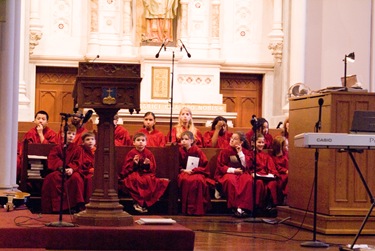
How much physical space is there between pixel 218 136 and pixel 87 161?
2673 millimetres

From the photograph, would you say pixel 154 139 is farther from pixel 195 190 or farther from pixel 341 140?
pixel 341 140

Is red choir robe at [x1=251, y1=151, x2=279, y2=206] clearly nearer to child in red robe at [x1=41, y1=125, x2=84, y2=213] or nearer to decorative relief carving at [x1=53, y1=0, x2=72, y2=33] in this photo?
child in red robe at [x1=41, y1=125, x2=84, y2=213]

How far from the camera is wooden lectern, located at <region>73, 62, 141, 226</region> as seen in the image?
26.8 feet

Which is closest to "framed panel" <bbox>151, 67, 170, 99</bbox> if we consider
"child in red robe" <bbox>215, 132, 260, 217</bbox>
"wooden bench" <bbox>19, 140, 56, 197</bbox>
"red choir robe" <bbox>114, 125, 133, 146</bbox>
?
"red choir robe" <bbox>114, 125, 133, 146</bbox>

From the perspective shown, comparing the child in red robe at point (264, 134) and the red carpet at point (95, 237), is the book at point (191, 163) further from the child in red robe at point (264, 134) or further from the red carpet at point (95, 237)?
the red carpet at point (95, 237)

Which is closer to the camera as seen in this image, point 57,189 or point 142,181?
point 57,189

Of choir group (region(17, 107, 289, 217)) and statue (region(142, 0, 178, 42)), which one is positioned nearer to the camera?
choir group (region(17, 107, 289, 217))

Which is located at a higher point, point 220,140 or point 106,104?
point 106,104

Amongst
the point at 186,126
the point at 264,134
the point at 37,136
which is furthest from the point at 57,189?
the point at 264,134

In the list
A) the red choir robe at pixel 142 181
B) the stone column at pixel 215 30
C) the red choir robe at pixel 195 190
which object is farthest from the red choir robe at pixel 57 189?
the stone column at pixel 215 30

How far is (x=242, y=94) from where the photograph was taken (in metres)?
18.7

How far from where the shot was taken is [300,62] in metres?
17.4

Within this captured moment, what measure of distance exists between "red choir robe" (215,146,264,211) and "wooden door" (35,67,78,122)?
598 centimetres

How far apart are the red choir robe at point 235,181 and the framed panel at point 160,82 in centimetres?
464
